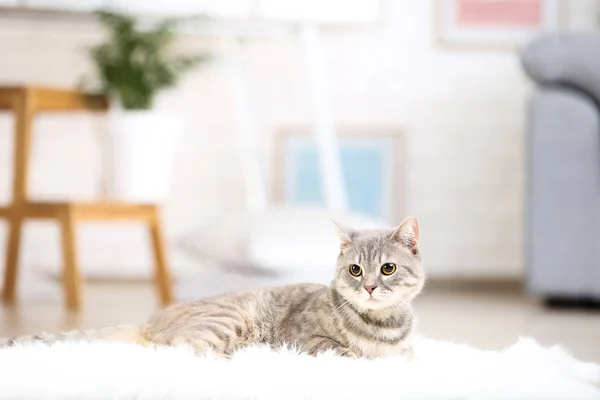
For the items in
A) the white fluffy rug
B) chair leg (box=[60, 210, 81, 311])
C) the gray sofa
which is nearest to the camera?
the white fluffy rug

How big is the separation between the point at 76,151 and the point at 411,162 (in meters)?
1.34

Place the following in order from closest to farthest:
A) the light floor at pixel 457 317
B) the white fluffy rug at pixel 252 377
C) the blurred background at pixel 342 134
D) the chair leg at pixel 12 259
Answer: the white fluffy rug at pixel 252 377
the light floor at pixel 457 317
the chair leg at pixel 12 259
the blurred background at pixel 342 134

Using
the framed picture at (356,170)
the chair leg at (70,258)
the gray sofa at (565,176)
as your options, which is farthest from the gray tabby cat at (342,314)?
the framed picture at (356,170)

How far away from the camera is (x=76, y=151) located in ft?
12.6

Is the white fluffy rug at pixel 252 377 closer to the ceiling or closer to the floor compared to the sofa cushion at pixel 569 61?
closer to the floor

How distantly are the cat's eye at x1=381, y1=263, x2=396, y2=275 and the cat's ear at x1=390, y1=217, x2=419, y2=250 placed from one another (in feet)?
0.18

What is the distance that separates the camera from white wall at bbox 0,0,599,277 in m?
3.74

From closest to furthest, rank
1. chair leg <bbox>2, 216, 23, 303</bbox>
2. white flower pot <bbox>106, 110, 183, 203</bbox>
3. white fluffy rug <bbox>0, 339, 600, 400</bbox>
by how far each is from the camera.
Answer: white fluffy rug <bbox>0, 339, 600, 400</bbox> → chair leg <bbox>2, 216, 23, 303</bbox> → white flower pot <bbox>106, 110, 183, 203</bbox>

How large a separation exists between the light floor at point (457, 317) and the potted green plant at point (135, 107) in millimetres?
386

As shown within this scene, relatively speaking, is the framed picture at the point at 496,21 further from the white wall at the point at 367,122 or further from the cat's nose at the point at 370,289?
the cat's nose at the point at 370,289

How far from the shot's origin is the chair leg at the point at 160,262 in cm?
299

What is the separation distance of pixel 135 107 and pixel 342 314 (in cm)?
176

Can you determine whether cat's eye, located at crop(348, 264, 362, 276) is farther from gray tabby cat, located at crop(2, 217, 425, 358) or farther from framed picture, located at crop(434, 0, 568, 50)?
framed picture, located at crop(434, 0, 568, 50)

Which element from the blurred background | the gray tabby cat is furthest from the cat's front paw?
the blurred background
